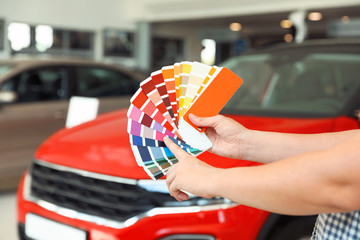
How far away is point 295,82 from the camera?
2793 millimetres

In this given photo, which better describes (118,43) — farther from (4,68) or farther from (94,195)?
(94,195)

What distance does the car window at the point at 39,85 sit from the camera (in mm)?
4109

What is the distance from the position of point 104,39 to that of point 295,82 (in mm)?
14870

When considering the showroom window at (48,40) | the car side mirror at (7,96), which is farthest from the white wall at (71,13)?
the car side mirror at (7,96)

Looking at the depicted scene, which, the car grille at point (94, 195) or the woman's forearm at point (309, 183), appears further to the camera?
the car grille at point (94, 195)

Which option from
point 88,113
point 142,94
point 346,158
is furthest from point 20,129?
point 346,158

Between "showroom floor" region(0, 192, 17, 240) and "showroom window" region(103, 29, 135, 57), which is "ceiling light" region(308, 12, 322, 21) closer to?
"showroom window" region(103, 29, 135, 57)

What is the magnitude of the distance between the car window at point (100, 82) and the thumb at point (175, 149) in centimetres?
363

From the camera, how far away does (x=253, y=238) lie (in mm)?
1788

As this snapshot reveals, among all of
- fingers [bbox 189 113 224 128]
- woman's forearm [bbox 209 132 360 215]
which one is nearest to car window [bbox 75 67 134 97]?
fingers [bbox 189 113 224 128]

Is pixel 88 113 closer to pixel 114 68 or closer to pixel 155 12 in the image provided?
pixel 114 68

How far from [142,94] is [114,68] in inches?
149

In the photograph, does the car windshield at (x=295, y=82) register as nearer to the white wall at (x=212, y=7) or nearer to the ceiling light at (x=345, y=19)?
the white wall at (x=212, y=7)

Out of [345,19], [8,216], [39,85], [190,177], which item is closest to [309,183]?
[190,177]
